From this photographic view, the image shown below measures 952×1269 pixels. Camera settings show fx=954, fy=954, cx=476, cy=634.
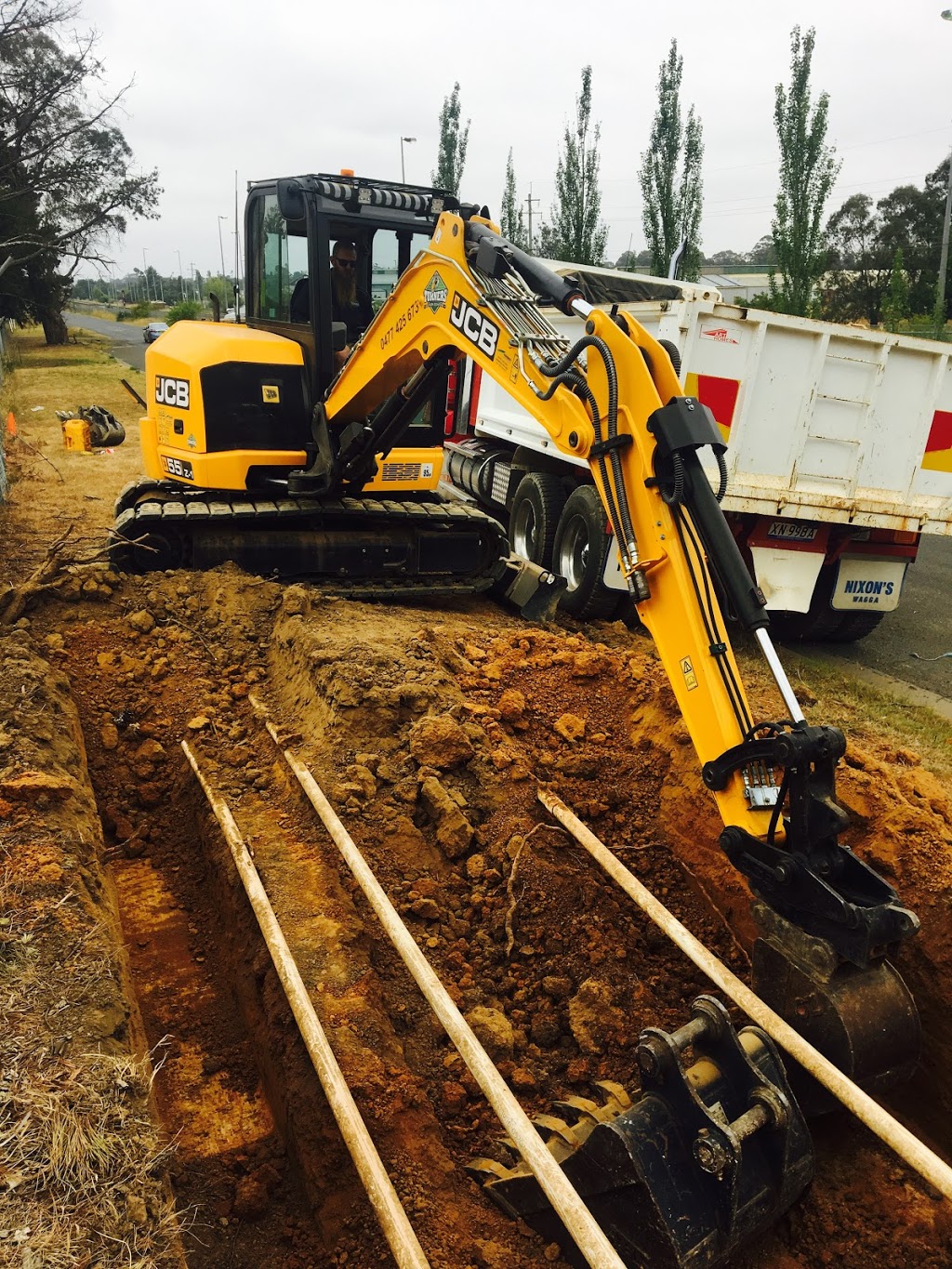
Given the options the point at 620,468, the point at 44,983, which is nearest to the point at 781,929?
the point at 620,468

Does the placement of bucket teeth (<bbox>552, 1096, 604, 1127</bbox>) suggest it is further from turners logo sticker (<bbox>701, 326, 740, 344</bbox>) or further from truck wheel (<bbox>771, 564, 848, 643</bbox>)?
truck wheel (<bbox>771, 564, 848, 643</bbox>)

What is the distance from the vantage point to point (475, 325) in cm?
517

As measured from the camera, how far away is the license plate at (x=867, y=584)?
8375 millimetres

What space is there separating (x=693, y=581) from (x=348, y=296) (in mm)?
4782

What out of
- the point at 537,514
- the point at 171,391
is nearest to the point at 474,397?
the point at 537,514

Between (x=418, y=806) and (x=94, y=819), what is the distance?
1590 mm

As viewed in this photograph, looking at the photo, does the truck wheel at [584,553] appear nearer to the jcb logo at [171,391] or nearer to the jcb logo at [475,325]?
the jcb logo at [475,325]

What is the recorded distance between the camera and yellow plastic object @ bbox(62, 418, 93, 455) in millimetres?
16828

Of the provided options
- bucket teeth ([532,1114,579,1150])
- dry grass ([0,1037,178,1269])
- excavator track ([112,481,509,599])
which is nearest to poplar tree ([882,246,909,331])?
excavator track ([112,481,509,599])

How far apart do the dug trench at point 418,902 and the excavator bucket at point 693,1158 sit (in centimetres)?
30

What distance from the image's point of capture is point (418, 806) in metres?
4.71

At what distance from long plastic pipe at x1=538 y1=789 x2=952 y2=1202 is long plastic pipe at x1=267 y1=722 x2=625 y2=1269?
84cm

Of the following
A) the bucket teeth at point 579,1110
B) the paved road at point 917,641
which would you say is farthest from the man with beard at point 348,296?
the bucket teeth at point 579,1110

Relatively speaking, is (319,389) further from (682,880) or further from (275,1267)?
(275,1267)
